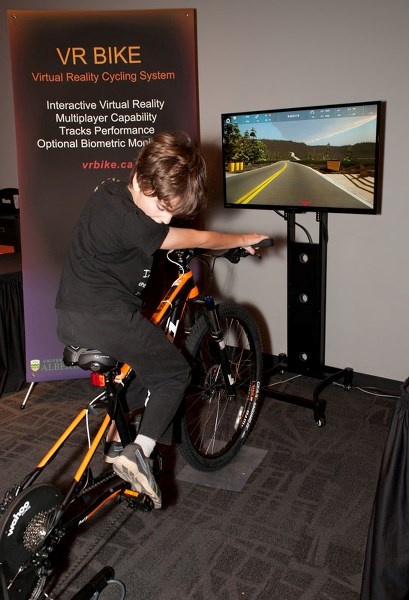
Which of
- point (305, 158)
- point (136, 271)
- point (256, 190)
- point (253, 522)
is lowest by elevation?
point (253, 522)

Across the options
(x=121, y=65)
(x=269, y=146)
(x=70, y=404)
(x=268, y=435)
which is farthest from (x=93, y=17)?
(x=268, y=435)

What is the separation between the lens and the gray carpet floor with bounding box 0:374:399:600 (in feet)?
5.97

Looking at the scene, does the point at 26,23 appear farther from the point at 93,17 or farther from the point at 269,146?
the point at 269,146

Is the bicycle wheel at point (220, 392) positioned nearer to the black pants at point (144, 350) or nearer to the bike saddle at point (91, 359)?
the black pants at point (144, 350)

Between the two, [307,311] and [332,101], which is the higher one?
[332,101]

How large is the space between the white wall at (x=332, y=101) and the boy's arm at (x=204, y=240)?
1.11m

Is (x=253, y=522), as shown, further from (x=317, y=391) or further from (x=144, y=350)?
(x=317, y=391)

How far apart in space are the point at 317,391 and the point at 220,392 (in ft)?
2.02

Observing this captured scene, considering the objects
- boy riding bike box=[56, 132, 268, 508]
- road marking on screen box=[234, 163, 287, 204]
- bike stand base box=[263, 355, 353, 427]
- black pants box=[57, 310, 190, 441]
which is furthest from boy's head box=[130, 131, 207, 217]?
bike stand base box=[263, 355, 353, 427]

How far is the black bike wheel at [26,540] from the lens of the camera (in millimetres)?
1541

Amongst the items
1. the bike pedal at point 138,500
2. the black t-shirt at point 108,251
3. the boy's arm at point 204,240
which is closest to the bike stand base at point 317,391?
the boy's arm at point 204,240

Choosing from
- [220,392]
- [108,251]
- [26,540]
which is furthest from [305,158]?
[26,540]

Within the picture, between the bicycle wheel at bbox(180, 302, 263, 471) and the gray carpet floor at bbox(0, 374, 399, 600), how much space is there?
128 mm

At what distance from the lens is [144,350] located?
1.86 m
